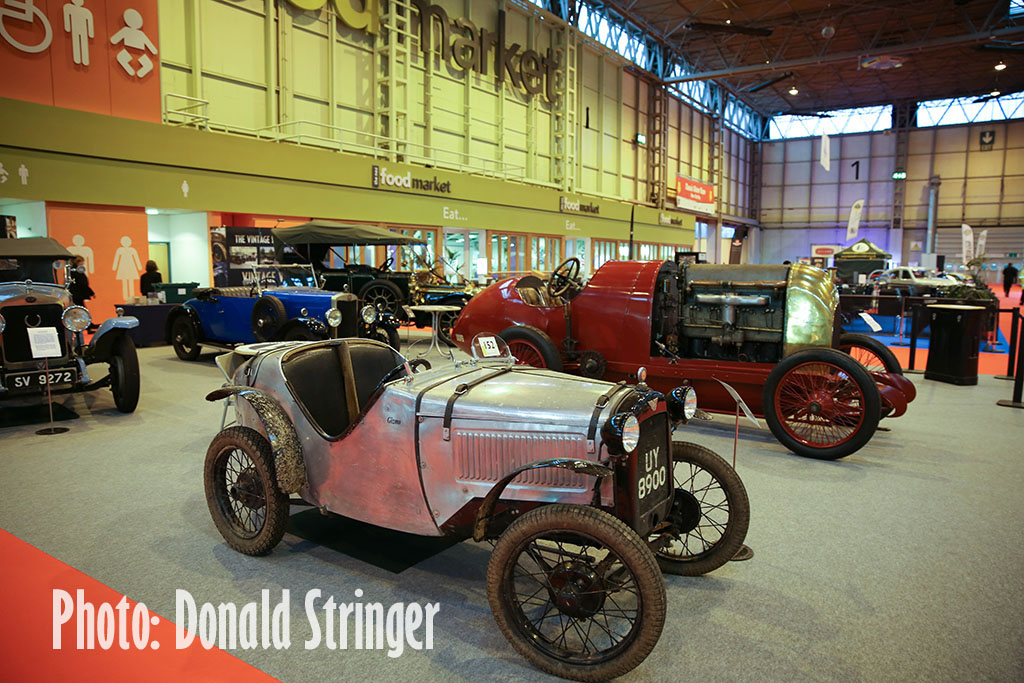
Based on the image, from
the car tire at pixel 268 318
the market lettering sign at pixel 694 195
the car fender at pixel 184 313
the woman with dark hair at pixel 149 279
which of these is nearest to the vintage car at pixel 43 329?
the car tire at pixel 268 318

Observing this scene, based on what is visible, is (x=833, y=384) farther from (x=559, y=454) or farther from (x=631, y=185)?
(x=631, y=185)

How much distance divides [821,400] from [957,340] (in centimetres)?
407

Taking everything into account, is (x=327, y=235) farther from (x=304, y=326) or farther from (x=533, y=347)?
(x=533, y=347)

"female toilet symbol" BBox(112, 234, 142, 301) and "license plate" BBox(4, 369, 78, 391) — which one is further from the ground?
"female toilet symbol" BBox(112, 234, 142, 301)

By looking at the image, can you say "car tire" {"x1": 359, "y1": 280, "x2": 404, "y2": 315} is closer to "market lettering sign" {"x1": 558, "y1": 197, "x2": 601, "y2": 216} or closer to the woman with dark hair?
the woman with dark hair

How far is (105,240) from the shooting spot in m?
10.2

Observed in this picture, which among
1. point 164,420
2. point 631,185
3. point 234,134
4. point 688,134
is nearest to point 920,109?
point 688,134

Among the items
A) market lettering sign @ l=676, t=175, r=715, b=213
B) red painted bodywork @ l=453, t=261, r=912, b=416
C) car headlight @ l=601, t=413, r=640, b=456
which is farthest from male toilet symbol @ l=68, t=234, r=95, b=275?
market lettering sign @ l=676, t=175, r=715, b=213

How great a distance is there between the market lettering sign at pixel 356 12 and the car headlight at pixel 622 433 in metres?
13.8

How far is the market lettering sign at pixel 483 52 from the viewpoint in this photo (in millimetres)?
16000

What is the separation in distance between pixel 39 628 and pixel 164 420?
3.57 meters

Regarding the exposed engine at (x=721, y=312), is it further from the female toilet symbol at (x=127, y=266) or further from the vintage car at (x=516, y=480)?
the female toilet symbol at (x=127, y=266)

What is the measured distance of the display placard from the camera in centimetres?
532

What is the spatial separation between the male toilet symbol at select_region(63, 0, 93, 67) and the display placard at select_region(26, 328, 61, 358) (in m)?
6.45
